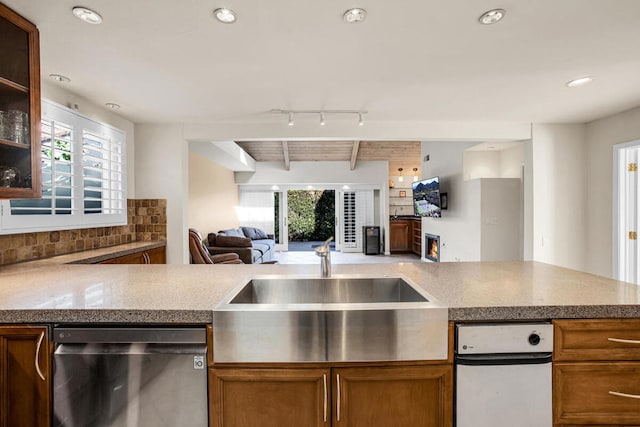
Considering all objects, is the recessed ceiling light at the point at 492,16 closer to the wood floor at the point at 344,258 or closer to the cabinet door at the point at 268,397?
the cabinet door at the point at 268,397

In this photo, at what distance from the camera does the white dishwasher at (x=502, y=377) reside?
1.11 m

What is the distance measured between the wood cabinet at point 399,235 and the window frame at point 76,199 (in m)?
6.68

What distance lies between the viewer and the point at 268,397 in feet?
3.62

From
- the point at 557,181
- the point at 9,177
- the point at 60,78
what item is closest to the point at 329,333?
the point at 9,177

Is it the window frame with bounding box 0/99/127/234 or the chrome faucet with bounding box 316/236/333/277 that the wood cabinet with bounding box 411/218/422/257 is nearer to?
the window frame with bounding box 0/99/127/234

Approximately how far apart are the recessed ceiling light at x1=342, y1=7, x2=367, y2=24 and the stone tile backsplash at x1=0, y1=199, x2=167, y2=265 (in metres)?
2.61

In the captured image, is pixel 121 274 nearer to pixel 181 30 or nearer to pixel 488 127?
pixel 181 30

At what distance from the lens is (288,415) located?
3.60 feet

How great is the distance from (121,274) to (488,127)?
4017mm

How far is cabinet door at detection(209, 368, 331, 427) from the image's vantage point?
110cm

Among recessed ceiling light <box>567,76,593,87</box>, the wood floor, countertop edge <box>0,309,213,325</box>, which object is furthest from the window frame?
the wood floor

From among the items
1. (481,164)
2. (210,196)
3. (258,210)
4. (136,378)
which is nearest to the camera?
(136,378)

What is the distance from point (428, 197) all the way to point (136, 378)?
228 inches

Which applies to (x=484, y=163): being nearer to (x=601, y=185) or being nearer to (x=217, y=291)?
(x=601, y=185)
